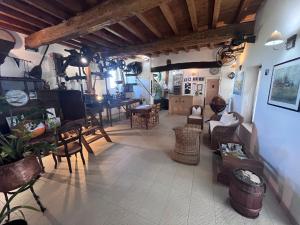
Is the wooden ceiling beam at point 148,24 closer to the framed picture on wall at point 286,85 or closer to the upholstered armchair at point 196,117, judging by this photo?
the framed picture on wall at point 286,85

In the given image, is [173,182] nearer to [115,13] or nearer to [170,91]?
[115,13]

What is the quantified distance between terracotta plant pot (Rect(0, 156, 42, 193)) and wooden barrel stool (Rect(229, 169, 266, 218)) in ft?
7.23

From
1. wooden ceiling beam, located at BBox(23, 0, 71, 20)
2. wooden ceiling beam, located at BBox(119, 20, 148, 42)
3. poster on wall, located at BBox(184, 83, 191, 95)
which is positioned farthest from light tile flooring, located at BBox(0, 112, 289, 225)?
poster on wall, located at BBox(184, 83, 191, 95)

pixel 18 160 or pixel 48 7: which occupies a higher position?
pixel 48 7

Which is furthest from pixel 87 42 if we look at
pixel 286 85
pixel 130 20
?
A: pixel 286 85

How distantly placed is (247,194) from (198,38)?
3550mm

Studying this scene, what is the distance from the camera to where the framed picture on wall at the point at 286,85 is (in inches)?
67.4

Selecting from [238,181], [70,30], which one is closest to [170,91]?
[70,30]

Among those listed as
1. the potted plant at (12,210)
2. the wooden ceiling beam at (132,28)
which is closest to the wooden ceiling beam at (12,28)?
the wooden ceiling beam at (132,28)

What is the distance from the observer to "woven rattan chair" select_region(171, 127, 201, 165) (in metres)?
2.68

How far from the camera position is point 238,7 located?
297 cm

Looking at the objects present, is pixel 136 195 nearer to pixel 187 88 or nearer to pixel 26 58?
pixel 26 58

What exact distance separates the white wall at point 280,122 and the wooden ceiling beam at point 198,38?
0.42 m

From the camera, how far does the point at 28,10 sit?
245 cm
